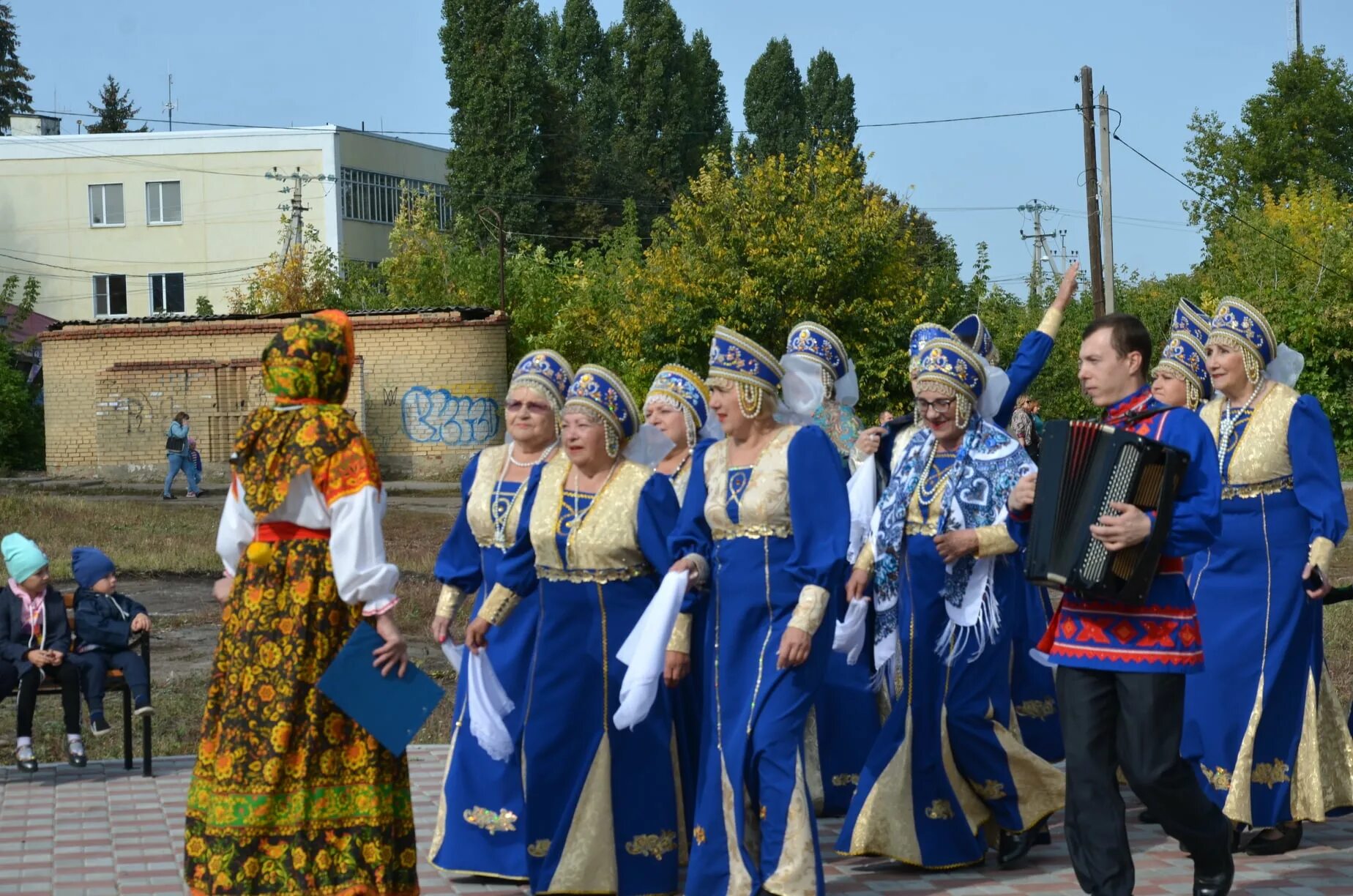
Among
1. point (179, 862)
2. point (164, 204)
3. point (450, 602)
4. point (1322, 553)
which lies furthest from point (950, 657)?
point (164, 204)

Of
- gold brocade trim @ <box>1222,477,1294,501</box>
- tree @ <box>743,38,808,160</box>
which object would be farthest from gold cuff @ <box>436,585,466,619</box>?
tree @ <box>743,38,808,160</box>

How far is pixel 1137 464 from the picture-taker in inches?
201

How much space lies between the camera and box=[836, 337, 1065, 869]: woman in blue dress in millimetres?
6758

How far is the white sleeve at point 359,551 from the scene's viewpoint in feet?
16.6

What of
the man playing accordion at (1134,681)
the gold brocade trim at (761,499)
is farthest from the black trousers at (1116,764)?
the gold brocade trim at (761,499)

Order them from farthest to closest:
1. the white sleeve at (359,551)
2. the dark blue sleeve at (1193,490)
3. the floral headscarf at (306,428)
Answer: the dark blue sleeve at (1193,490) < the floral headscarf at (306,428) < the white sleeve at (359,551)

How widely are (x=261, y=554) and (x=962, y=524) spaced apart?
2.87 metres

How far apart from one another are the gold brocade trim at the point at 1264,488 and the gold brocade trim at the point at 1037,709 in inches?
49.5

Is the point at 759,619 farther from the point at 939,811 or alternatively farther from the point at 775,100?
the point at 775,100

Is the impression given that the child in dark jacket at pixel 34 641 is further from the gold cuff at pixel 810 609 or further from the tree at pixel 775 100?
the tree at pixel 775 100

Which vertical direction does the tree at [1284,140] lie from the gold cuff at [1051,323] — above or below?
above

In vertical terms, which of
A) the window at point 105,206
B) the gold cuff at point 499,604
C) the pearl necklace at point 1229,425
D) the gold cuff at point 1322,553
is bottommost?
the gold cuff at point 499,604

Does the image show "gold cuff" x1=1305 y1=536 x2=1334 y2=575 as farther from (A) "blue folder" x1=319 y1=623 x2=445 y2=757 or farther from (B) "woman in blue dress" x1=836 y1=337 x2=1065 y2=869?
(A) "blue folder" x1=319 y1=623 x2=445 y2=757

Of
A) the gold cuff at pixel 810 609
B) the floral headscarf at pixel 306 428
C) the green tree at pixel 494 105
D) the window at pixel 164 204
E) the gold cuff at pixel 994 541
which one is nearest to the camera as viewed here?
the floral headscarf at pixel 306 428
